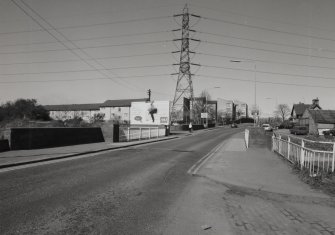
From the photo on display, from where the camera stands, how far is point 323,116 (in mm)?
63781

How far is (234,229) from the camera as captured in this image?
5.23 metres

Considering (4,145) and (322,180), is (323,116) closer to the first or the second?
(322,180)

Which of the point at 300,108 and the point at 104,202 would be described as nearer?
the point at 104,202

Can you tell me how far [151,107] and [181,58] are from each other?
965cm

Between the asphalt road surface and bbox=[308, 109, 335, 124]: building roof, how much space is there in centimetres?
5951

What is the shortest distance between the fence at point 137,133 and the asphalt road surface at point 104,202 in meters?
15.5

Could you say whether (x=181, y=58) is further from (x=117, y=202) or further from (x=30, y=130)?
(x=117, y=202)

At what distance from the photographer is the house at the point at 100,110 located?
123m

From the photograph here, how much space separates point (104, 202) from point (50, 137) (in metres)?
13.6

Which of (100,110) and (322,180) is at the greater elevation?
(100,110)

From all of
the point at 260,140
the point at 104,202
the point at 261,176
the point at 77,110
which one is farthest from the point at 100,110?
the point at 104,202

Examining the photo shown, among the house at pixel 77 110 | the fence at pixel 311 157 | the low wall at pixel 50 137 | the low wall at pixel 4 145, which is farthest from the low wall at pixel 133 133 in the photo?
the house at pixel 77 110

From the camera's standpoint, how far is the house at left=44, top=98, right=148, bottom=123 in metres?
123

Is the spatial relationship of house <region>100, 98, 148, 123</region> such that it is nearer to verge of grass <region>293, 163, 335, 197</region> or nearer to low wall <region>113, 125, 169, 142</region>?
low wall <region>113, 125, 169, 142</region>
